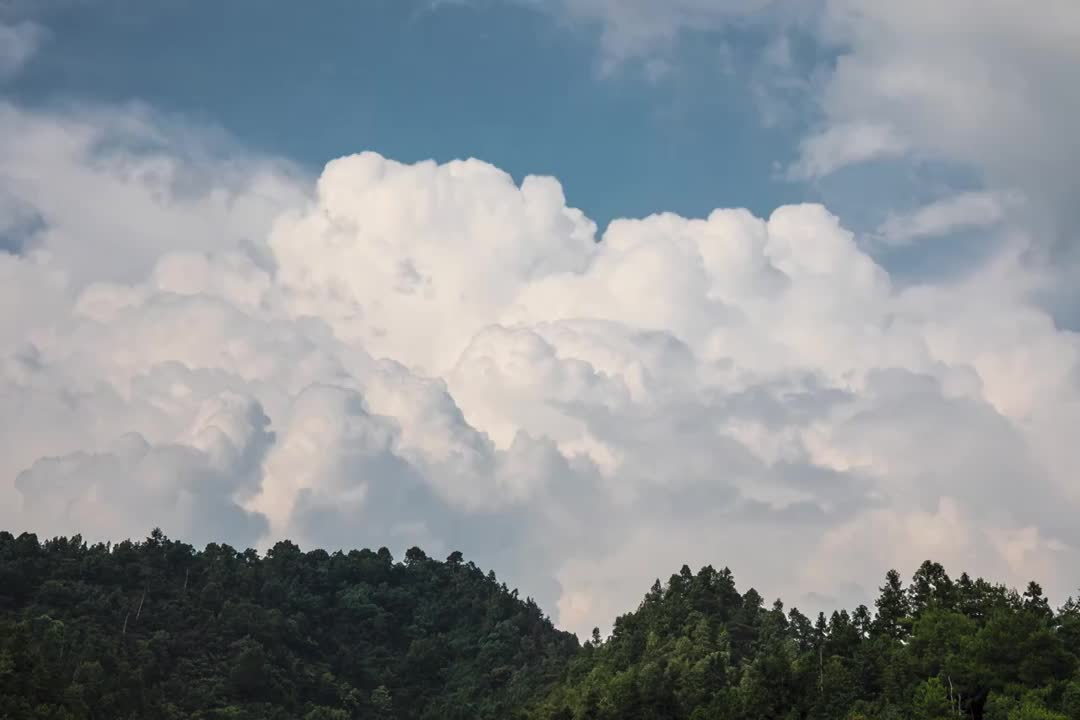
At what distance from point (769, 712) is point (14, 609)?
13145cm

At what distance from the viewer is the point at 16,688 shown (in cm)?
12350

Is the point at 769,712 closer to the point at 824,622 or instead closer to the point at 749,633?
the point at 824,622

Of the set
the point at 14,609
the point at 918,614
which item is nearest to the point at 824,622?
the point at 918,614

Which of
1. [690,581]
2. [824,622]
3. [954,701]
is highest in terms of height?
[690,581]

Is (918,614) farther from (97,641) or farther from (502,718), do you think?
(97,641)

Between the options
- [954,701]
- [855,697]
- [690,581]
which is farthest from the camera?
[690,581]

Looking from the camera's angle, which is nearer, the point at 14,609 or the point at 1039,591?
the point at 1039,591

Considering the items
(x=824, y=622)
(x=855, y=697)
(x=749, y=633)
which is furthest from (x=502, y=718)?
(x=855, y=697)

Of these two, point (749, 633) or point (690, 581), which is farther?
point (690, 581)

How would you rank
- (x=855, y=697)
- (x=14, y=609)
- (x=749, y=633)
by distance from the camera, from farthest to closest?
1. (x=14, y=609)
2. (x=749, y=633)
3. (x=855, y=697)

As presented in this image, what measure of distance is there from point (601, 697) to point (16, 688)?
211 feet

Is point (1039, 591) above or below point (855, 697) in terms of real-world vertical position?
above

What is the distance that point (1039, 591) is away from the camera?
135 metres

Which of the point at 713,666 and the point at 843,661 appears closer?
the point at 843,661
